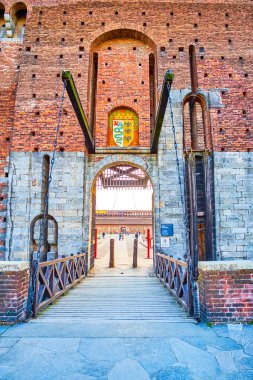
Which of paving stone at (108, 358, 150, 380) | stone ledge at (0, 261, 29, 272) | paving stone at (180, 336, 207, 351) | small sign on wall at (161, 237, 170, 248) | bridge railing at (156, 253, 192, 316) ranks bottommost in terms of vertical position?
paving stone at (108, 358, 150, 380)

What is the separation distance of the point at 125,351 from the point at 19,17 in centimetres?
1350

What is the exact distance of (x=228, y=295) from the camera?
3.44 metres

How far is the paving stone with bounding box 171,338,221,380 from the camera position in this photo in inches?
88.9

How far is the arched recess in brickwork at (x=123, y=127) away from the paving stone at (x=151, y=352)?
734 cm

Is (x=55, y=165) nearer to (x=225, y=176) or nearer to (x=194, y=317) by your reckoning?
(x=225, y=176)

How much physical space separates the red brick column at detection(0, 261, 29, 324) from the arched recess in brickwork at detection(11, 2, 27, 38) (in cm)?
1074

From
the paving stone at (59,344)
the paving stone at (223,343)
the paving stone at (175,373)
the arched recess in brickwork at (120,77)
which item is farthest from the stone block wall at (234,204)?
the paving stone at (59,344)

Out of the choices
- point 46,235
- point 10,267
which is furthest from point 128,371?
point 46,235

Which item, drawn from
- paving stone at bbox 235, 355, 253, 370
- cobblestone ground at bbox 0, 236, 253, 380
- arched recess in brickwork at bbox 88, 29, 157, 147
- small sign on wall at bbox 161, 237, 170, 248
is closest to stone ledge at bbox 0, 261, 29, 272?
cobblestone ground at bbox 0, 236, 253, 380

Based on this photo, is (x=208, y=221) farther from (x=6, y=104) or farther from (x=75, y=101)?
(x=6, y=104)

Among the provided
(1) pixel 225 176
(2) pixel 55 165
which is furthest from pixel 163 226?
(2) pixel 55 165

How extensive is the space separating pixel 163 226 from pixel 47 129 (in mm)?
5413

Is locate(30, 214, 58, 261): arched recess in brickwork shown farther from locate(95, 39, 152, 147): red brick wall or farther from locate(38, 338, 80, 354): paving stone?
locate(38, 338, 80, 354): paving stone

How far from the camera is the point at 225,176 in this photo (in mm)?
8469
